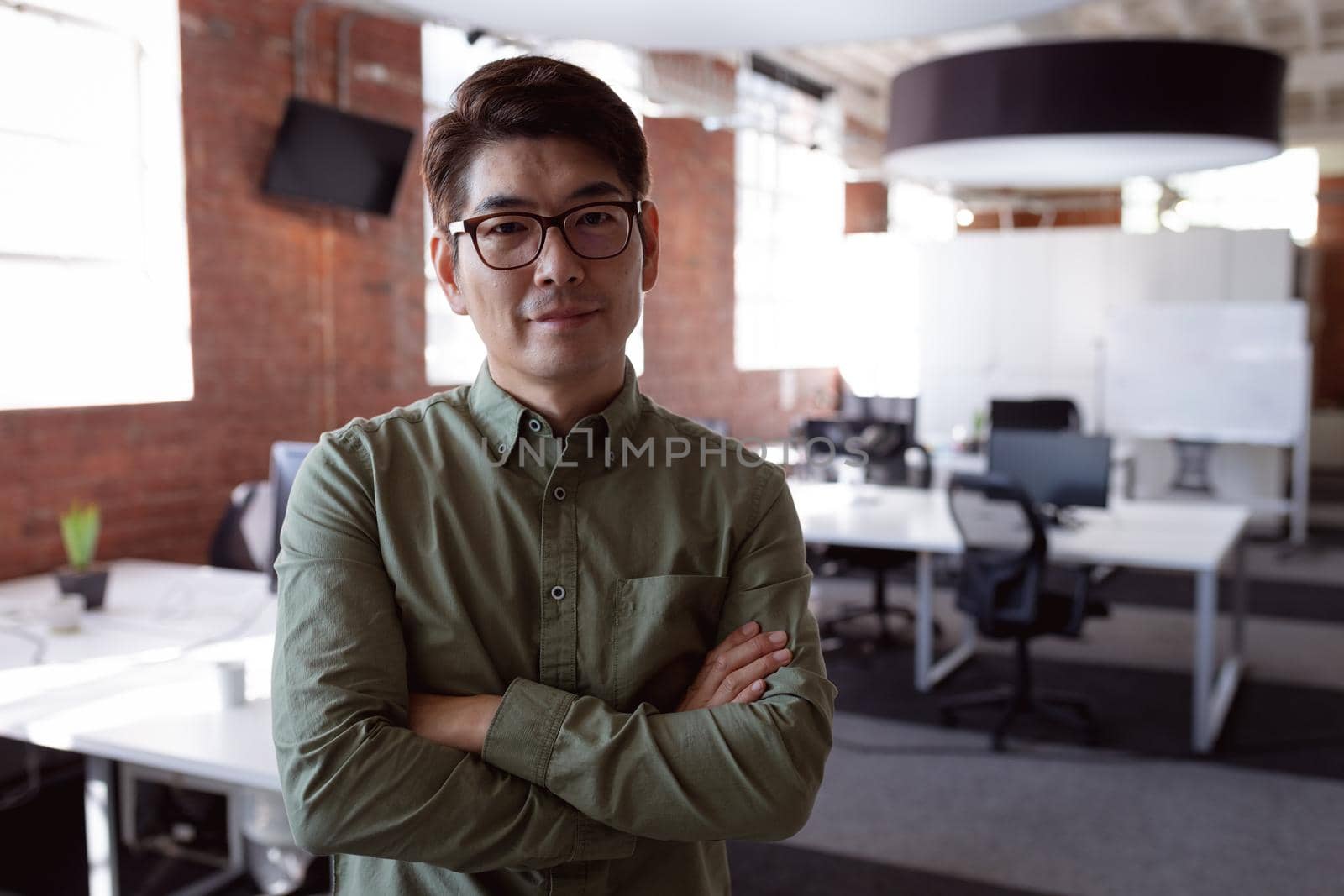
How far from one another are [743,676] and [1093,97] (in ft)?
11.9

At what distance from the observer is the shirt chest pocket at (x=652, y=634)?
A: 1377mm

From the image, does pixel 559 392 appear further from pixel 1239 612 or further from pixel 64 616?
pixel 1239 612

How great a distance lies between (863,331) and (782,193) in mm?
1925

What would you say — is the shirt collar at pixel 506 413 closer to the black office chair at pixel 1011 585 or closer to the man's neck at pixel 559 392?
the man's neck at pixel 559 392

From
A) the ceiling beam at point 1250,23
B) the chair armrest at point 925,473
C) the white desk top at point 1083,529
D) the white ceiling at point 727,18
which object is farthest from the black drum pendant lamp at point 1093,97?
the ceiling beam at point 1250,23

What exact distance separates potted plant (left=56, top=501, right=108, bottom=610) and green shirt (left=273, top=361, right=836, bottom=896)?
226 cm

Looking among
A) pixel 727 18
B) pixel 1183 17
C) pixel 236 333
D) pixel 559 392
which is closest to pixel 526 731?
pixel 559 392

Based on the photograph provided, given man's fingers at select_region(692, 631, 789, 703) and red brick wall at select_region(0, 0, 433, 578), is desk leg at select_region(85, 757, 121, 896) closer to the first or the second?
man's fingers at select_region(692, 631, 789, 703)

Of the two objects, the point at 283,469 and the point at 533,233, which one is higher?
the point at 533,233

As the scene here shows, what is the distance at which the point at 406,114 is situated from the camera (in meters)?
6.02

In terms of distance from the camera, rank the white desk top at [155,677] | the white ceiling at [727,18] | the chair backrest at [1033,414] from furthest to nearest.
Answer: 1. the chair backrest at [1033,414]
2. the white ceiling at [727,18]
3. the white desk top at [155,677]

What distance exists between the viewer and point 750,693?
1.40 m

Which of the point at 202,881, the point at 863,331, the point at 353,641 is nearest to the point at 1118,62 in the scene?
the point at 353,641

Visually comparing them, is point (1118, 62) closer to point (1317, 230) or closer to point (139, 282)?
point (139, 282)
